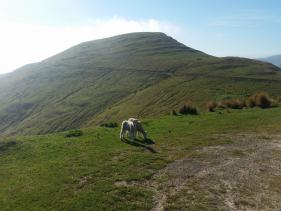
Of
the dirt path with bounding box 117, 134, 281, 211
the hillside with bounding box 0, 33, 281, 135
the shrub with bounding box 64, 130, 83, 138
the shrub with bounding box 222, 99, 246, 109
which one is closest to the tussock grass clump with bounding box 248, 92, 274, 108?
the shrub with bounding box 222, 99, 246, 109

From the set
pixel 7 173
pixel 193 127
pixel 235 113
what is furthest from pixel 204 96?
pixel 7 173

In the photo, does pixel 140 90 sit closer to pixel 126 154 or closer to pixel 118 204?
pixel 126 154

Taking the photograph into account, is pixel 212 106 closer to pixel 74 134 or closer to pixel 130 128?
pixel 130 128

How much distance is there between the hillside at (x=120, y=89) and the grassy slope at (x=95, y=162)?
30185 mm

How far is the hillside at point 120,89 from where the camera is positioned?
8462 cm

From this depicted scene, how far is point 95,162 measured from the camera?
23703 mm

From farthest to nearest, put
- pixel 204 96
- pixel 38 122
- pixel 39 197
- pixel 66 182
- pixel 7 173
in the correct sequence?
pixel 38 122 < pixel 204 96 < pixel 7 173 < pixel 66 182 < pixel 39 197

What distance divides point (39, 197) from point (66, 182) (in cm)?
211

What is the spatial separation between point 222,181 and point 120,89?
335 feet

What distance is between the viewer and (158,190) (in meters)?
18.8

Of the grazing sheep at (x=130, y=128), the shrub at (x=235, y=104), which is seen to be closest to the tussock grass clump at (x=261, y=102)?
the shrub at (x=235, y=104)

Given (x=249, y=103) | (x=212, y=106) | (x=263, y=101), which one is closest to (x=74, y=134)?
(x=212, y=106)

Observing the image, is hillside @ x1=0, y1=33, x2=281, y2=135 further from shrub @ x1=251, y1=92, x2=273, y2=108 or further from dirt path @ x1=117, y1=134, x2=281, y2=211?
dirt path @ x1=117, y1=134, x2=281, y2=211

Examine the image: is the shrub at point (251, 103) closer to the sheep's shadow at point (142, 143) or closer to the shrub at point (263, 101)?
the shrub at point (263, 101)
